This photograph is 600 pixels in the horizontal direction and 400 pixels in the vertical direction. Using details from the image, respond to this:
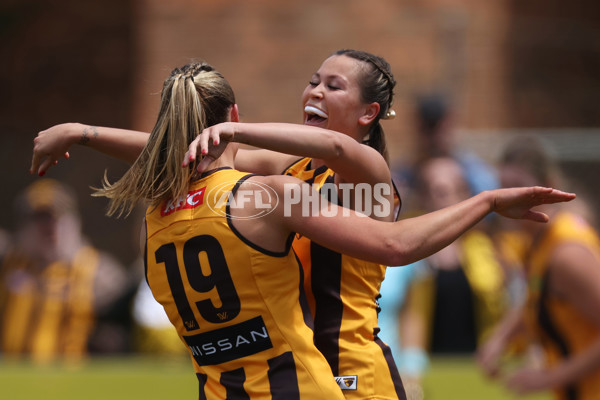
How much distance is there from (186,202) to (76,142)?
0.64 metres

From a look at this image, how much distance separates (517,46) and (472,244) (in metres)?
3.89

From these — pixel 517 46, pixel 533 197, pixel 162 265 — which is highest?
pixel 517 46

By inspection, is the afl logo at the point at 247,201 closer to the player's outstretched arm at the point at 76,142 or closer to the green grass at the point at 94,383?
the player's outstretched arm at the point at 76,142

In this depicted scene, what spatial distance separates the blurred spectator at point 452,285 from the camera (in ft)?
20.9

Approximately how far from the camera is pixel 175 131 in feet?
9.57

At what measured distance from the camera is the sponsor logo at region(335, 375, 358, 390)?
3107 millimetres

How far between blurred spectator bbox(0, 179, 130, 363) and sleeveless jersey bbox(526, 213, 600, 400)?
3446 millimetres

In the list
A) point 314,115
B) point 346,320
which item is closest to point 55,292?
point 314,115

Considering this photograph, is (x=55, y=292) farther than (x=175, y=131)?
Yes

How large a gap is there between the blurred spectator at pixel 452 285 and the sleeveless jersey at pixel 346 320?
115 inches

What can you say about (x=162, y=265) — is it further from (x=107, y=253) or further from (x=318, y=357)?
(x=107, y=253)

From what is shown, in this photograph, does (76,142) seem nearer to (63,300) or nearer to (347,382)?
(347,382)

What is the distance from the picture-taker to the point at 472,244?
22.4 ft

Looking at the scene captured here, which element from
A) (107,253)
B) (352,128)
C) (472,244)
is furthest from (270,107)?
(352,128)
